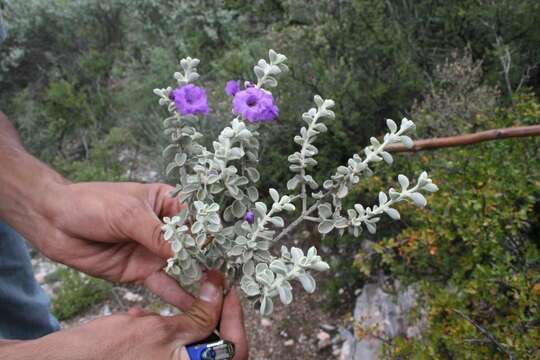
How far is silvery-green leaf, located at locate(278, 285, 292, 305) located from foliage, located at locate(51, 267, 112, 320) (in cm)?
301

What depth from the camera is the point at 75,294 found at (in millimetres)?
3594

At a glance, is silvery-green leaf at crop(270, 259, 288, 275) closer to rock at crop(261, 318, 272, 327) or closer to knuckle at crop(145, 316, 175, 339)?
knuckle at crop(145, 316, 175, 339)

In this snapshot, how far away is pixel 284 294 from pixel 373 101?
2.58m

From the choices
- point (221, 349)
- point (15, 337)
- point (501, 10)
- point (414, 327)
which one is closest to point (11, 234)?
point (15, 337)

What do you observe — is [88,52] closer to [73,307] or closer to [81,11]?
[81,11]

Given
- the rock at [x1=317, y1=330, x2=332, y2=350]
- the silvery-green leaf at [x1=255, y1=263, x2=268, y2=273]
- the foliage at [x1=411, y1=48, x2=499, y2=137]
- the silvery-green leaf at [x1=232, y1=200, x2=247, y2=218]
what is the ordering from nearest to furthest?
1. the silvery-green leaf at [x1=255, y1=263, x2=268, y2=273]
2. the silvery-green leaf at [x1=232, y1=200, x2=247, y2=218]
3. the foliage at [x1=411, y1=48, x2=499, y2=137]
4. the rock at [x1=317, y1=330, x2=332, y2=350]

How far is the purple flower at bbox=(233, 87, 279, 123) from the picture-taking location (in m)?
1.08

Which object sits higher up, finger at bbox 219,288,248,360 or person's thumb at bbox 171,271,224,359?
person's thumb at bbox 171,271,224,359

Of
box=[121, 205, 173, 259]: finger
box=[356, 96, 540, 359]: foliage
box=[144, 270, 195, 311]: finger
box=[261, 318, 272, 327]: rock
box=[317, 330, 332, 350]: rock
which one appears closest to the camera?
box=[121, 205, 173, 259]: finger

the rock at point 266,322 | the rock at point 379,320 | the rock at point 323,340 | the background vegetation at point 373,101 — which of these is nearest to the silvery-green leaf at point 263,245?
the background vegetation at point 373,101

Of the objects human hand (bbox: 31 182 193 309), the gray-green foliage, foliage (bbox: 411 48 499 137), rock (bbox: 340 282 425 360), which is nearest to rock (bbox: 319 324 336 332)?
rock (bbox: 340 282 425 360)

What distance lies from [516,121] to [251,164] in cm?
155

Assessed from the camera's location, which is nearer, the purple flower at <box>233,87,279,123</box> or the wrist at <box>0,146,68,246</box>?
the purple flower at <box>233,87,279,123</box>

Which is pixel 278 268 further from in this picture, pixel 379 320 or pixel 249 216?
pixel 379 320
